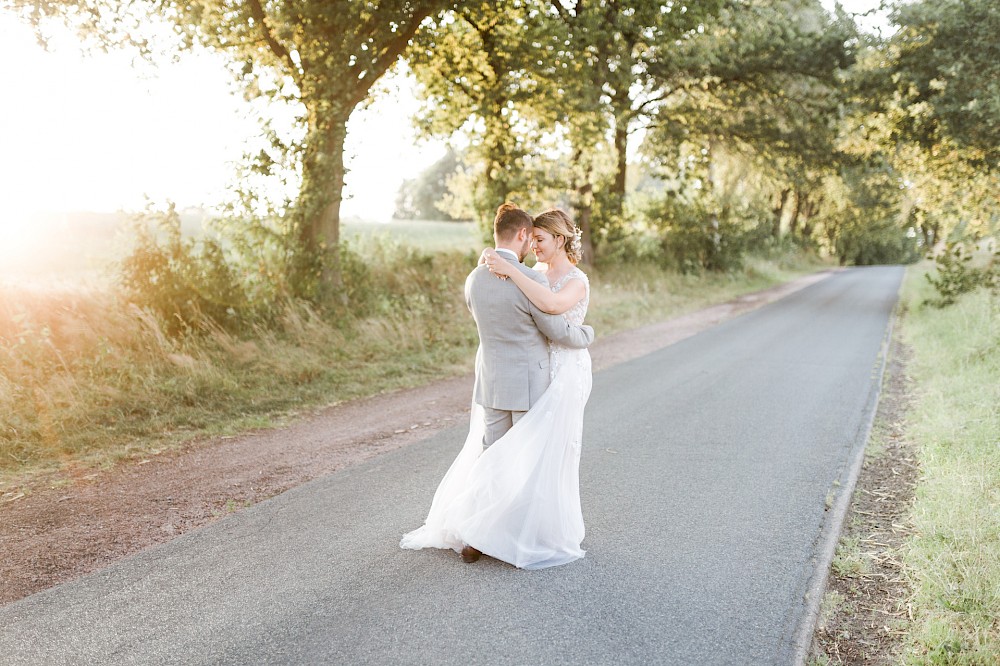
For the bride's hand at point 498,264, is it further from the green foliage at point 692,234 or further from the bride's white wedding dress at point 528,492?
the green foliage at point 692,234

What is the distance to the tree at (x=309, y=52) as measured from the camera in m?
11.0

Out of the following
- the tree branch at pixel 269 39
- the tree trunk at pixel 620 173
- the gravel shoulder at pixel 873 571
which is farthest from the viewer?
the tree trunk at pixel 620 173

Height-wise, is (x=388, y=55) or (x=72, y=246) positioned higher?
(x=388, y=55)

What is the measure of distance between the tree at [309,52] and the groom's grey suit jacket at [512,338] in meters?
8.50

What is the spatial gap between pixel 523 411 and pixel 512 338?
19.0 inches

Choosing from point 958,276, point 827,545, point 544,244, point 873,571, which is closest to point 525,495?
point 544,244

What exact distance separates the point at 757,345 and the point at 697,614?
1040 cm

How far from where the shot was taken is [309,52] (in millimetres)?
11922

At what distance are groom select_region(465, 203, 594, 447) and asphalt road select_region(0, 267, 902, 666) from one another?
1034mm

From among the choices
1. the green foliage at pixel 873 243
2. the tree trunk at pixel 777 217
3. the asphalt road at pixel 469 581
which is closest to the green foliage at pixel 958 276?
the asphalt road at pixel 469 581

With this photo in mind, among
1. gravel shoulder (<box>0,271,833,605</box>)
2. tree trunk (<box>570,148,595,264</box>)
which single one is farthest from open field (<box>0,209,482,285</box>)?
gravel shoulder (<box>0,271,833,605</box>)

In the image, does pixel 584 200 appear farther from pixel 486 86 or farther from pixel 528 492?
pixel 528 492

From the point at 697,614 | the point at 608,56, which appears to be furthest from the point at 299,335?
the point at 608,56

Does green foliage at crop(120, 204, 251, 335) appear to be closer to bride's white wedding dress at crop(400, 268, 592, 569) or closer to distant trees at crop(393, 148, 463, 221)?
bride's white wedding dress at crop(400, 268, 592, 569)
